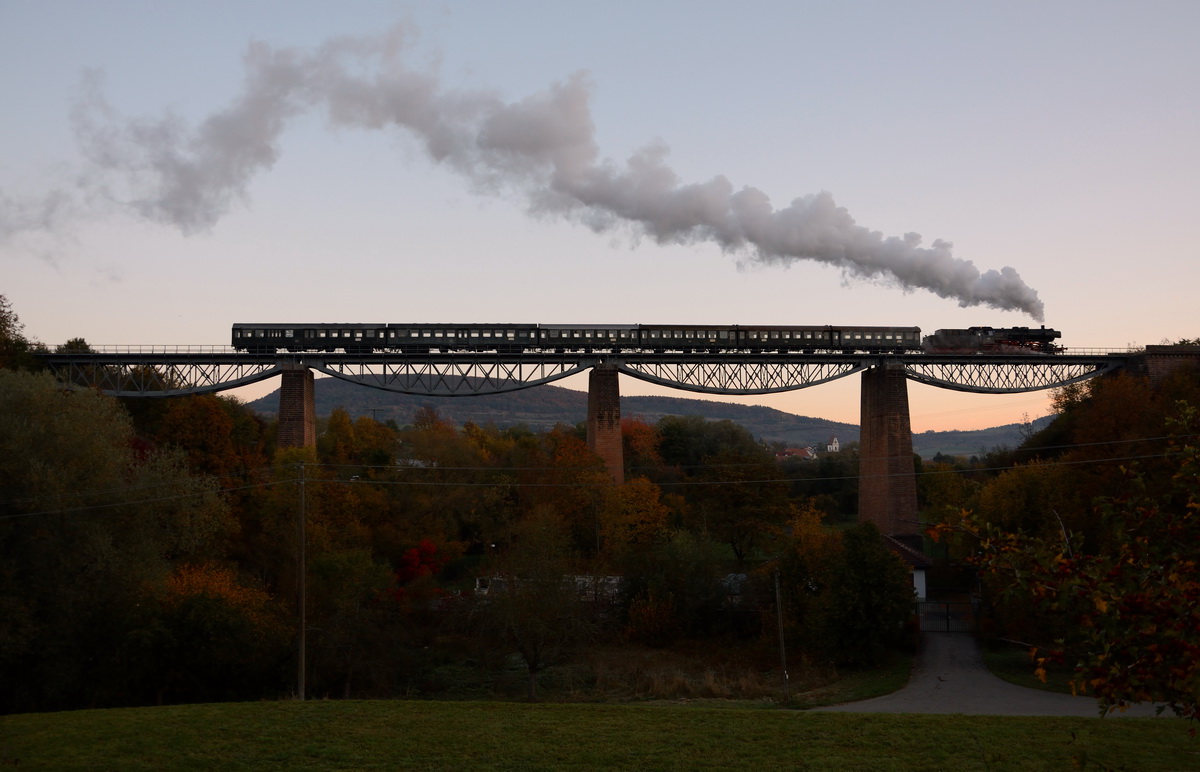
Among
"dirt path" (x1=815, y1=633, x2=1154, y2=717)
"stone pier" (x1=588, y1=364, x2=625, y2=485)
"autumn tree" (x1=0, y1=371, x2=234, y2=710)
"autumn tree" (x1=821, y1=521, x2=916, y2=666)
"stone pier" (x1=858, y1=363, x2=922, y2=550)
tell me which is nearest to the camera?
"dirt path" (x1=815, y1=633, x2=1154, y2=717)

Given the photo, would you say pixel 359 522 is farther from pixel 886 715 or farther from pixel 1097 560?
pixel 1097 560

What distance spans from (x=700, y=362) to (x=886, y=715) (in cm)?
3738

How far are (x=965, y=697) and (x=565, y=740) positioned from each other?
17.7 meters

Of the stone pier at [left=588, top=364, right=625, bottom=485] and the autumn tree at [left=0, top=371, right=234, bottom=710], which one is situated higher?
the stone pier at [left=588, top=364, right=625, bottom=485]

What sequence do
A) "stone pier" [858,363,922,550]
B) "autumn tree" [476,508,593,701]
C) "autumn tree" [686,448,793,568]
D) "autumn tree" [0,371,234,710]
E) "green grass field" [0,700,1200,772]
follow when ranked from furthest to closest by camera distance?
"autumn tree" [686,448,793,568] → "stone pier" [858,363,922,550] → "autumn tree" [476,508,593,701] → "autumn tree" [0,371,234,710] → "green grass field" [0,700,1200,772]

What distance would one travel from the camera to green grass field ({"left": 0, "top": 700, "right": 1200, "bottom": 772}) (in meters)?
17.1

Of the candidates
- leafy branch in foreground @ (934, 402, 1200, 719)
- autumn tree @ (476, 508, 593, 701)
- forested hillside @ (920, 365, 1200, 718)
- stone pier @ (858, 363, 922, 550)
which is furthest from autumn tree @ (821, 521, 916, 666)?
leafy branch in foreground @ (934, 402, 1200, 719)

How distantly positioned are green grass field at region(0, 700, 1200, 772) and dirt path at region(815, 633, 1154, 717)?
582 cm

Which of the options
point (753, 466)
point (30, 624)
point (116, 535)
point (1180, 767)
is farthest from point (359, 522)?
point (1180, 767)

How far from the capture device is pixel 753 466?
59438 millimetres

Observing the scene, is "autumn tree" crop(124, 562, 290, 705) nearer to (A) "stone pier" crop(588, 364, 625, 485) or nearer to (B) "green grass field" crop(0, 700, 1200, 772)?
(B) "green grass field" crop(0, 700, 1200, 772)

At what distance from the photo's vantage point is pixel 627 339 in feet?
185

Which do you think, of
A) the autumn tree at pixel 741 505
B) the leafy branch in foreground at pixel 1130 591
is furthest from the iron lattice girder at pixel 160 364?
the leafy branch in foreground at pixel 1130 591

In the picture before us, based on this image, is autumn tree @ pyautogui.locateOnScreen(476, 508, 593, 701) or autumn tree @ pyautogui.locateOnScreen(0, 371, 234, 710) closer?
autumn tree @ pyautogui.locateOnScreen(0, 371, 234, 710)
